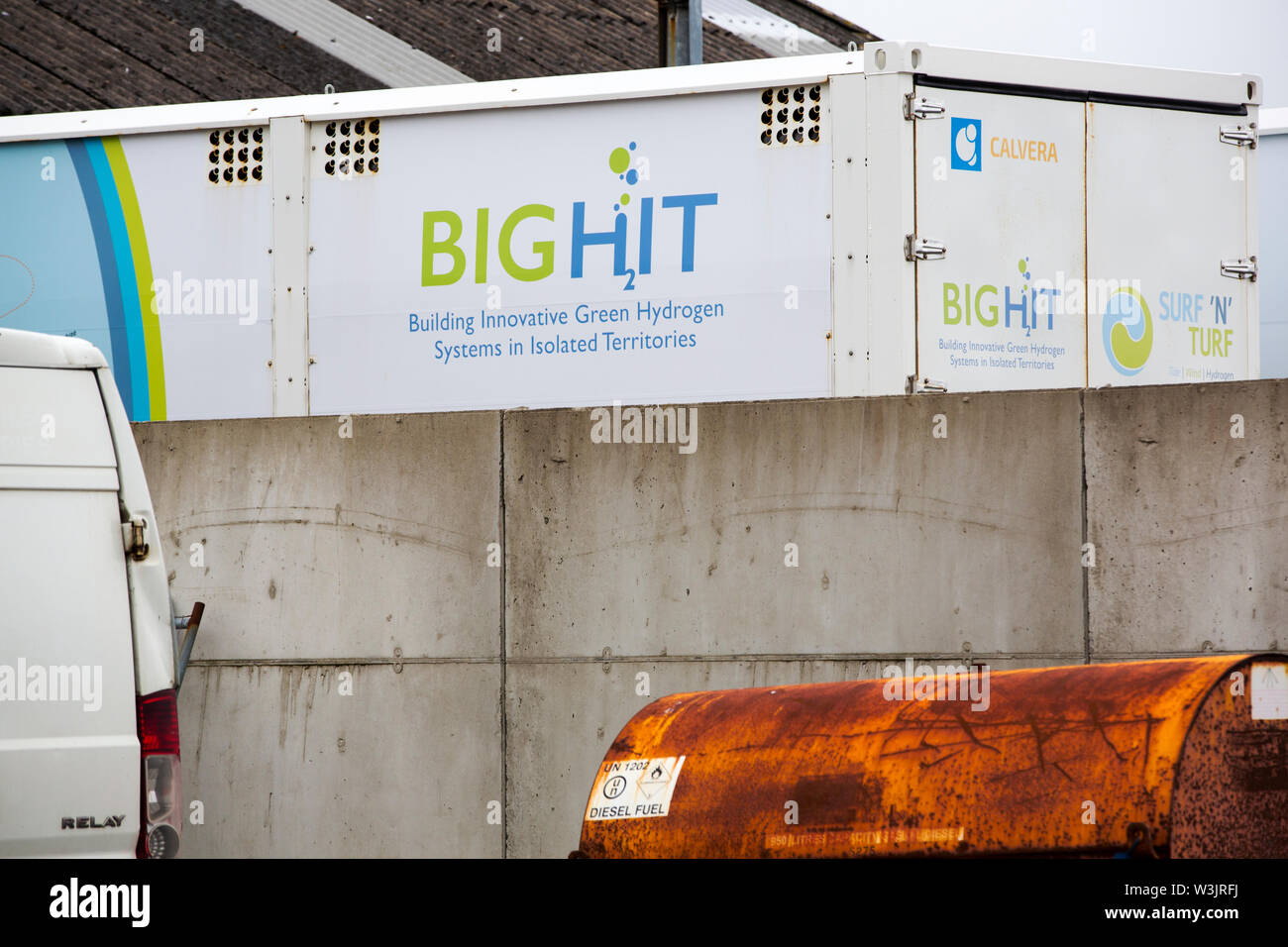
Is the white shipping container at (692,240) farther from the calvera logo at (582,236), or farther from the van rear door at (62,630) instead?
the van rear door at (62,630)

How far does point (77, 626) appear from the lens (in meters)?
4.32

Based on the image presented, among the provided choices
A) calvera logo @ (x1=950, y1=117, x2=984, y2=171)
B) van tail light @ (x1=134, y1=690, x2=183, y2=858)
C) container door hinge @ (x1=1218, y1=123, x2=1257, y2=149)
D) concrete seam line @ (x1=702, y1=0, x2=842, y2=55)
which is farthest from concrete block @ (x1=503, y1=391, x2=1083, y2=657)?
concrete seam line @ (x1=702, y1=0, x2=842, y2=55)

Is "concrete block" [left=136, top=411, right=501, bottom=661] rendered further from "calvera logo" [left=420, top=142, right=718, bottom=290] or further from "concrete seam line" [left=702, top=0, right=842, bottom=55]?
"concrete seam line" [left=702, top=0, right=842, bottom=55]

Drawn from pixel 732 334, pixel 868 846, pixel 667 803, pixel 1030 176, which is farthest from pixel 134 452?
pixel 1030 176

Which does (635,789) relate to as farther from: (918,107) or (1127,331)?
(1127,331)

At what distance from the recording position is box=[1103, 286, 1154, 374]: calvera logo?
8.61m

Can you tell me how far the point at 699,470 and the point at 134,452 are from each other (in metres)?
2.89

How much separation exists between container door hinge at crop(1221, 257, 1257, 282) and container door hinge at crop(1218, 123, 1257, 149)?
0.68 m

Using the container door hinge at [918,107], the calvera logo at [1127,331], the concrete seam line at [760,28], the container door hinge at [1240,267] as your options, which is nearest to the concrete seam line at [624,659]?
the calvera logo at [1127,331]

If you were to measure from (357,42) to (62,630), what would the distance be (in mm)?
20342

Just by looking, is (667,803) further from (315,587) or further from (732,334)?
(732,334)

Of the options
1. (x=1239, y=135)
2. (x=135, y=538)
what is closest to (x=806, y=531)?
(x=135, y=538)

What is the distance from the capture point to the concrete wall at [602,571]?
6.36 metres

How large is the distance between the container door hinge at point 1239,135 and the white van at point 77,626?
6.85m
